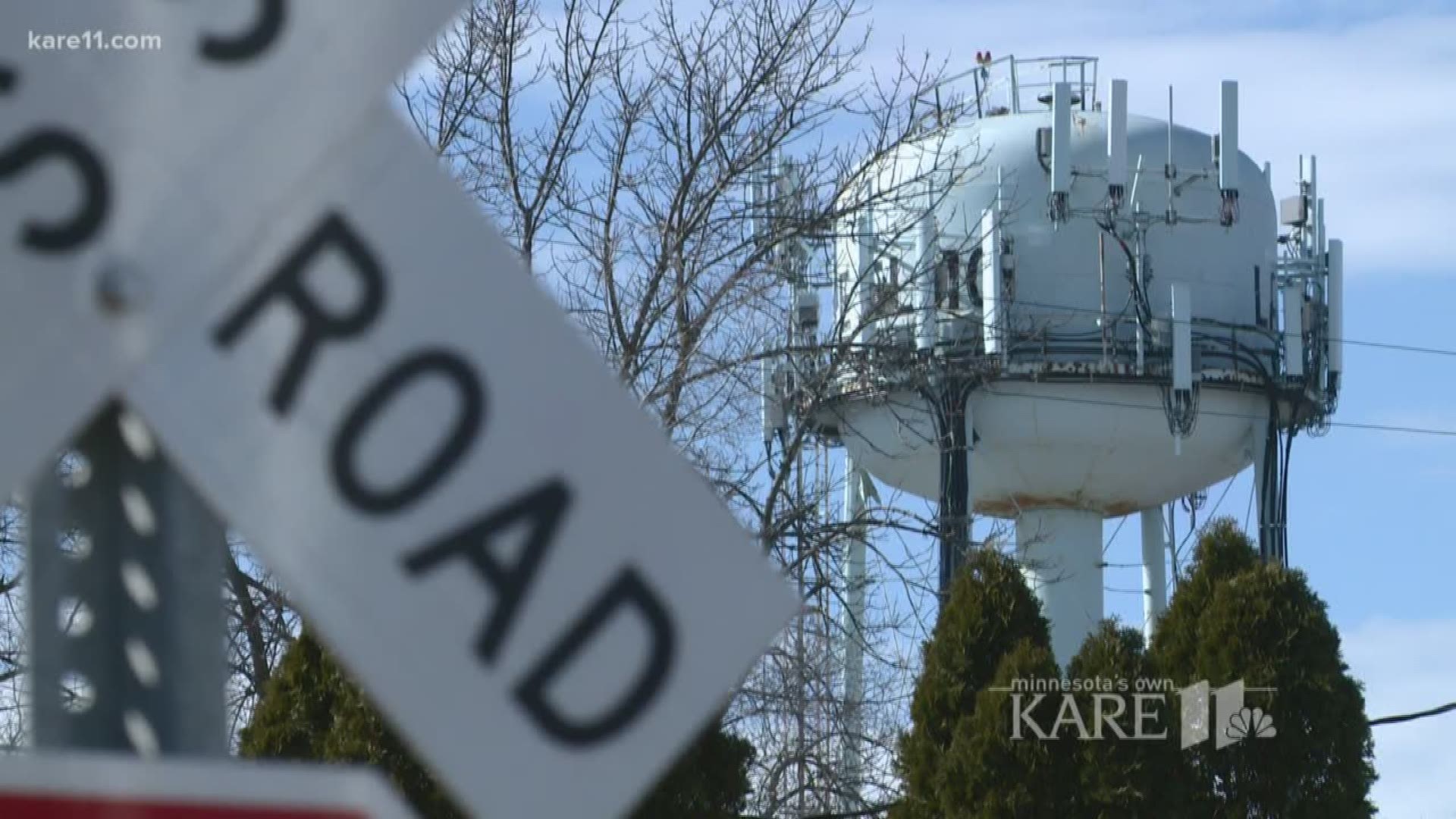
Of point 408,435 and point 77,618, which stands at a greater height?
point 408,435

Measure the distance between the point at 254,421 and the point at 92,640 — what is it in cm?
32

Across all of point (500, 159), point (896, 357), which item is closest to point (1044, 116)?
point (896, 357)

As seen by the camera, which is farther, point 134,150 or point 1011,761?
point 1011,761

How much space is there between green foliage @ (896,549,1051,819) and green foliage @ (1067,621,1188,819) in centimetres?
50

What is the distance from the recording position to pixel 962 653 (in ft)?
51.2

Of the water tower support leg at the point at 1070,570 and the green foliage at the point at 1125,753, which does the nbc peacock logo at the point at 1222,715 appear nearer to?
the green foliage at the point at 1125,753

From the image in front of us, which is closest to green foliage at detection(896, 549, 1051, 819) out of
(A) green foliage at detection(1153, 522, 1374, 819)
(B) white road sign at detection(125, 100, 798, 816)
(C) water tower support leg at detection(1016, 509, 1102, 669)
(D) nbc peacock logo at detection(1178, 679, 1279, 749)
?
(D) nbc peacock logo at detection(1178, 679, 1279, 749)

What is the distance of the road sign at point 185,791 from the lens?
1842 millimetres

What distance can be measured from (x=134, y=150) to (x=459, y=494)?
0.42 metres

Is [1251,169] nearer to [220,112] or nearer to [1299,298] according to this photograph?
[1299,298]

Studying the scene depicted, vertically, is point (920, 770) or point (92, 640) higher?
point (920, 770)

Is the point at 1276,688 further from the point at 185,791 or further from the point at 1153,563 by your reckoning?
the point at 185,791

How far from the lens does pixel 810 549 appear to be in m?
→ 13.5
